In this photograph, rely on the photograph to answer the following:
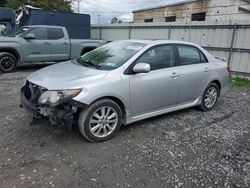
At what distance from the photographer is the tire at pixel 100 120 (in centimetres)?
338

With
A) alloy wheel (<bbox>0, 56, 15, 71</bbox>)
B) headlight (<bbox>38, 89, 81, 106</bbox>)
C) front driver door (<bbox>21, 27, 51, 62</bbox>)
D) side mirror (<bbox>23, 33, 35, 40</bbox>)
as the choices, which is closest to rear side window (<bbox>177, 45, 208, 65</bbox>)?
headlight (<bbox>38, 89, 81, 106</bbox>)

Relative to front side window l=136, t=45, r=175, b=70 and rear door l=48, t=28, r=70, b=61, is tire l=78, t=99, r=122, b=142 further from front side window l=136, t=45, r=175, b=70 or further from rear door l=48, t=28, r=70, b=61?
rear door l=48, t=28, r=70, b=61

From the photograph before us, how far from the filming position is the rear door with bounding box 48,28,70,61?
9453 millimetres

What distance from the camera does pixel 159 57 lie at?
14.0ft

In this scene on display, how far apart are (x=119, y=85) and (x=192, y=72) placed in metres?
1.80

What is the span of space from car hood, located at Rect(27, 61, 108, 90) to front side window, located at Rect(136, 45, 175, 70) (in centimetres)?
83

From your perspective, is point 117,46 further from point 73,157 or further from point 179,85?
point 73,157

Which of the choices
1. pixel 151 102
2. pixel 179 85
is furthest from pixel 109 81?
pixel 179 85

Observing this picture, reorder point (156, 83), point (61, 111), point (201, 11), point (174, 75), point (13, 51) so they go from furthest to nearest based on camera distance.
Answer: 1. point (201, 11)
2. point (13, 51)
3. point (174, 75)
4. point (156, 83)
5. point (61, 111)

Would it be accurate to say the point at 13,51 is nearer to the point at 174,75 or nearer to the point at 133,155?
the point at 174,75

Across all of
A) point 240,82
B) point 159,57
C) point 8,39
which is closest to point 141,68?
point 159,57

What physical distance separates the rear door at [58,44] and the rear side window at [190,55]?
20.7 feet

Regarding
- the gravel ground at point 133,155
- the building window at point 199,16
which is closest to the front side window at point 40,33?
the gravel ground at point 133,155

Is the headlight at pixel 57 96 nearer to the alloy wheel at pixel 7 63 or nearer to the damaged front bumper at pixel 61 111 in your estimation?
the damaged front bumper at pixel 61 111
